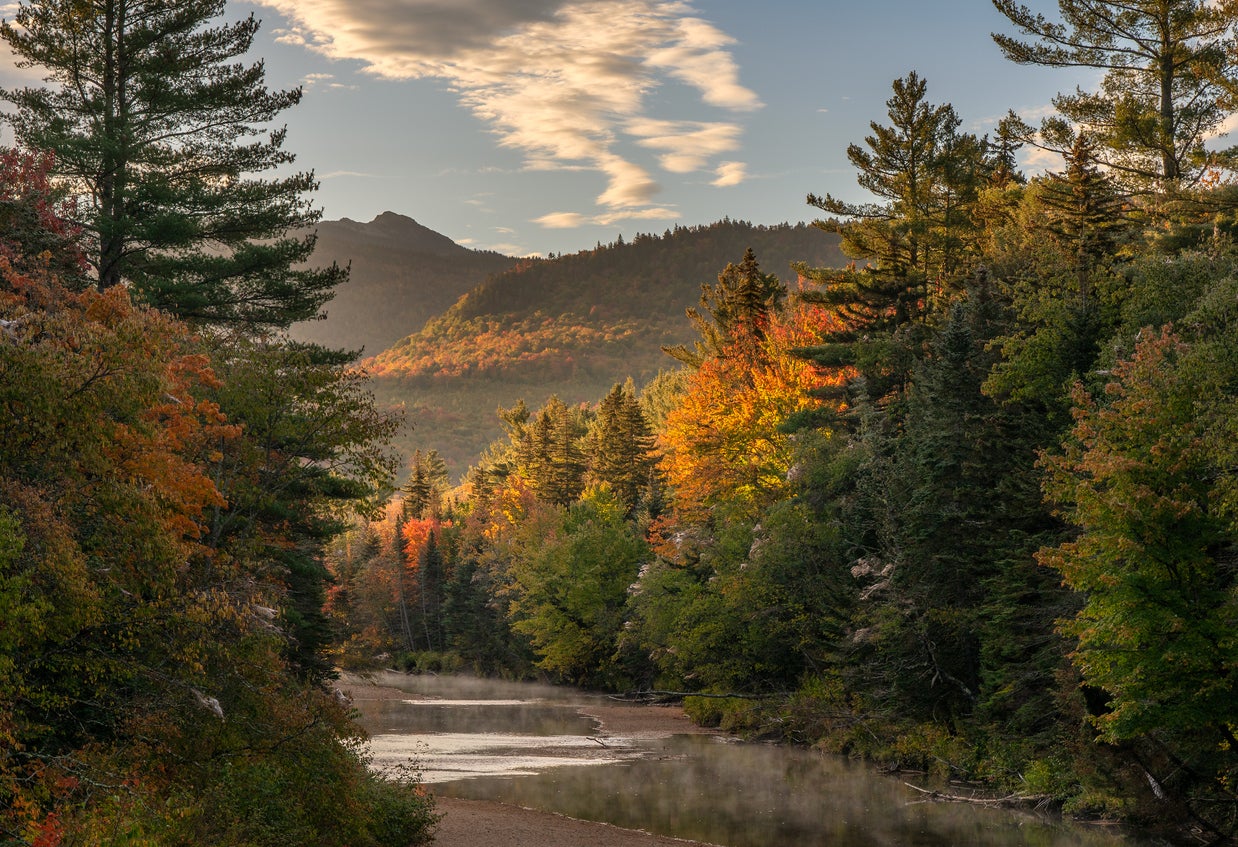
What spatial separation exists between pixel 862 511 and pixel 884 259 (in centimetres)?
1371

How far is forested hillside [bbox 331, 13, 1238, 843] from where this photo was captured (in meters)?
20.5

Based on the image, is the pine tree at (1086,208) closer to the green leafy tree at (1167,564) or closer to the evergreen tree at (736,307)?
the green leafy tree at (1167,564)

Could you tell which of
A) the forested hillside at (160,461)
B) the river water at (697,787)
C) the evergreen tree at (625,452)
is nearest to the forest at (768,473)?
the forested hillside at (160,461)

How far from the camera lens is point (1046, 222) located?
40750 mm

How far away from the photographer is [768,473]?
4941cm

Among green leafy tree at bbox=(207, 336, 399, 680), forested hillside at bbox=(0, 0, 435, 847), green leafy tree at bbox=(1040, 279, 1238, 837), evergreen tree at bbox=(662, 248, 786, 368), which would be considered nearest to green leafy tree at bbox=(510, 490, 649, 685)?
evergreen tree at bbox=(662, 248, 786, 368)

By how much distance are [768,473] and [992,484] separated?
18942 mm

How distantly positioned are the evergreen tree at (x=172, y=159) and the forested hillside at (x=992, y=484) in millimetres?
19555

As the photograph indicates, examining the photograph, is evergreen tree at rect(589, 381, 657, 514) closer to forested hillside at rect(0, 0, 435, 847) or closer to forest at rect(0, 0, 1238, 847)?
forest at rect(0, 0, 1238, 847)

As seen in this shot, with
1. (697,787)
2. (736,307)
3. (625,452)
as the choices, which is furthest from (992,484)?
(625,452)

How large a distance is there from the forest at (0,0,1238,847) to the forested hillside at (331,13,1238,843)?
0.14 m

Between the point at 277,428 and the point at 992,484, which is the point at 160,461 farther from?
the point at 992,484

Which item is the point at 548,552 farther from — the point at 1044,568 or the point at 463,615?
the point at 1044,568

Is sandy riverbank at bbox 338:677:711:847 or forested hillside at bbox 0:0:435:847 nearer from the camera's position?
forested hillside at bbox 0:0:435:847
